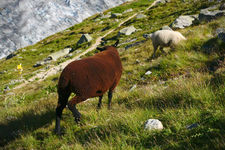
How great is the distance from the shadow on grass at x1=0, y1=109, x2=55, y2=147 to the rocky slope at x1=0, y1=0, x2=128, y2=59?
83274 mm

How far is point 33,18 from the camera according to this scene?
95625 millimetres

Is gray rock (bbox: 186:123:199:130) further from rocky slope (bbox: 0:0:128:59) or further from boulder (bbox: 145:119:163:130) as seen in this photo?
rocky slope (bbox: 0:0:128:59)

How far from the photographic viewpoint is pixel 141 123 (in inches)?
134

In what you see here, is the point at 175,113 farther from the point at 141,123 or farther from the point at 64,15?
the point at 64,15

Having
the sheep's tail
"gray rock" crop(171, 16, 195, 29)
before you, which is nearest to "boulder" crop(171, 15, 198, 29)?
"gray rock" crop(171, 16, 195, 29)

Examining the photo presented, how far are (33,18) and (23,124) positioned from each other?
4069 inches

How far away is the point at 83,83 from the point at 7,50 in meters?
87.7

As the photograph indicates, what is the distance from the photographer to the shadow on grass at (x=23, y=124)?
190 inches

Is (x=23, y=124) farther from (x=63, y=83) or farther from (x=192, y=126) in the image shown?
(x=192, y=126)

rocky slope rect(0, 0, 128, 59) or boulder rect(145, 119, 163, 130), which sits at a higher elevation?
boulder rect(145, 119, 163, 130)

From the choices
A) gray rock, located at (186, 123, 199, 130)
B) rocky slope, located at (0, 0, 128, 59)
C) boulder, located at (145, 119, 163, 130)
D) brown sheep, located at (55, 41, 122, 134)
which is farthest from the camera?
rocky slope, located at (0, 0, 128, 59)

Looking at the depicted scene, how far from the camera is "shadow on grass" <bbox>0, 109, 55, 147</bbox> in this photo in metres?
4.82

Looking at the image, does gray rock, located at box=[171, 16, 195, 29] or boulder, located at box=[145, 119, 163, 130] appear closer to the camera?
boulder, located at box=[145, 119, 163, 130]

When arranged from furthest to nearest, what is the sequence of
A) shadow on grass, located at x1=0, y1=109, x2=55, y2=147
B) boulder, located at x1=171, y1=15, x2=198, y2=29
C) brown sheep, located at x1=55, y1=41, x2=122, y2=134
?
boulder, located at x1=171, y1=15, x2=198, y2=29
shadow on grass, located at x1=0, y1=109, x2=55, y2=147
brown sheep, located at x1=55, y1=41, x2=122, y2=134
